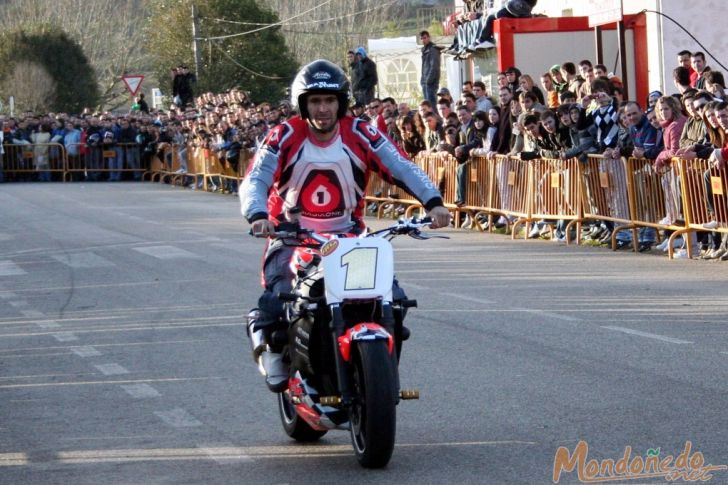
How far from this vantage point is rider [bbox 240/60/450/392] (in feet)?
23.9

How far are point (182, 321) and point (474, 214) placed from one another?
976 centimetres

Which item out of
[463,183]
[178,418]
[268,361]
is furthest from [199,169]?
[268,361]

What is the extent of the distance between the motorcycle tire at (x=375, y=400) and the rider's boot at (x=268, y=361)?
68cm

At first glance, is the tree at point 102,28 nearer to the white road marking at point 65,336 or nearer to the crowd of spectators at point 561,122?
the crowd of spectators at point 561,122

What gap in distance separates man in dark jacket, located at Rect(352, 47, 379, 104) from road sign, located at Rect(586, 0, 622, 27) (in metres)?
8.42

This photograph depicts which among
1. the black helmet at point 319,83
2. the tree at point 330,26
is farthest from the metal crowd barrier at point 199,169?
the tree at point 330,26

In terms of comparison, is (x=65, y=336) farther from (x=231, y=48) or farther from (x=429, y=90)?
(x=231, y=48)

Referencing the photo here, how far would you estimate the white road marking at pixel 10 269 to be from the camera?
1730cm

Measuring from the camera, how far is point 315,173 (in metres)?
7.37

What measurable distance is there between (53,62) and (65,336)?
185 feet

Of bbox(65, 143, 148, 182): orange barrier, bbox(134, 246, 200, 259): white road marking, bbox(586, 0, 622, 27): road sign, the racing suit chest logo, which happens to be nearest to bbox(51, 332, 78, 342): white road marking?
the racing suit chest logo

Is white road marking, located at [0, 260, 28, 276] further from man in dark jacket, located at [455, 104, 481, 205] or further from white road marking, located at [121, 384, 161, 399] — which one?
white road marking, located at [121, 384, 161, 399]

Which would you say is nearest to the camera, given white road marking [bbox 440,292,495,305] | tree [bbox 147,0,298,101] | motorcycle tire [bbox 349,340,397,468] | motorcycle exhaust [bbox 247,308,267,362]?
motorcycle tire [bbox 349,340,397,468]

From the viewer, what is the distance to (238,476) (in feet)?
22.3
